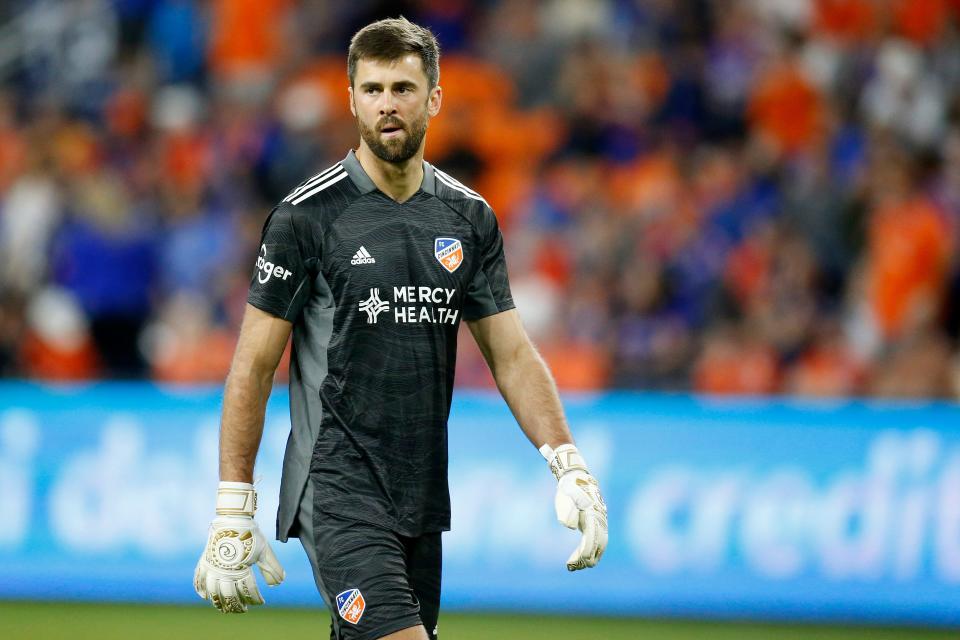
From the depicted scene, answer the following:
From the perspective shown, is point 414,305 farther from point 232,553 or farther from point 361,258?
point 232,553

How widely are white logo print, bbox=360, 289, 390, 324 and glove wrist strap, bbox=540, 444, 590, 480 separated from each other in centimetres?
75

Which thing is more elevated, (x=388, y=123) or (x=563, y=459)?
(x=388, y=123)

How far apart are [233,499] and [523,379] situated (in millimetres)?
1110

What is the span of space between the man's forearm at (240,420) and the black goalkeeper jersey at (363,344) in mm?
185

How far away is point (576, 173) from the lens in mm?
12914

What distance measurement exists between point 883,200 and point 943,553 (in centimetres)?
329

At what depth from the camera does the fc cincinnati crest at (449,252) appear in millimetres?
5074

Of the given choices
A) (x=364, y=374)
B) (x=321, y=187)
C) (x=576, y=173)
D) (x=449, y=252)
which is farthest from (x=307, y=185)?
(x=576, y=173)

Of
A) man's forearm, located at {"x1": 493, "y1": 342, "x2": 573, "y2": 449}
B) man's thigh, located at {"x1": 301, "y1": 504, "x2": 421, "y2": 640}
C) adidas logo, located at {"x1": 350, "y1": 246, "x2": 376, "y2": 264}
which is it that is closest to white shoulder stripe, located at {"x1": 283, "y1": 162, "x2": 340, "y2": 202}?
adidas logo, located at {"x1": 350, "y1": 246, "x2": 376, "y2": 264}

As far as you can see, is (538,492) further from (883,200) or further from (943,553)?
(883,200)

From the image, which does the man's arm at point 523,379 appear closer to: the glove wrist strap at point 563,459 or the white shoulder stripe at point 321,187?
the glove wrist strap at point 563,459

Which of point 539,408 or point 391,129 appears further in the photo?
point 539,408

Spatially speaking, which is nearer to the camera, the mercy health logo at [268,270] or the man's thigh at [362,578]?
the man's thigh at [362,578]

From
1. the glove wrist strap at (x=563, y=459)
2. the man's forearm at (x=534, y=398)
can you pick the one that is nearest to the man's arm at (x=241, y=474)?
the man's forearm at (x=534, y=398)
